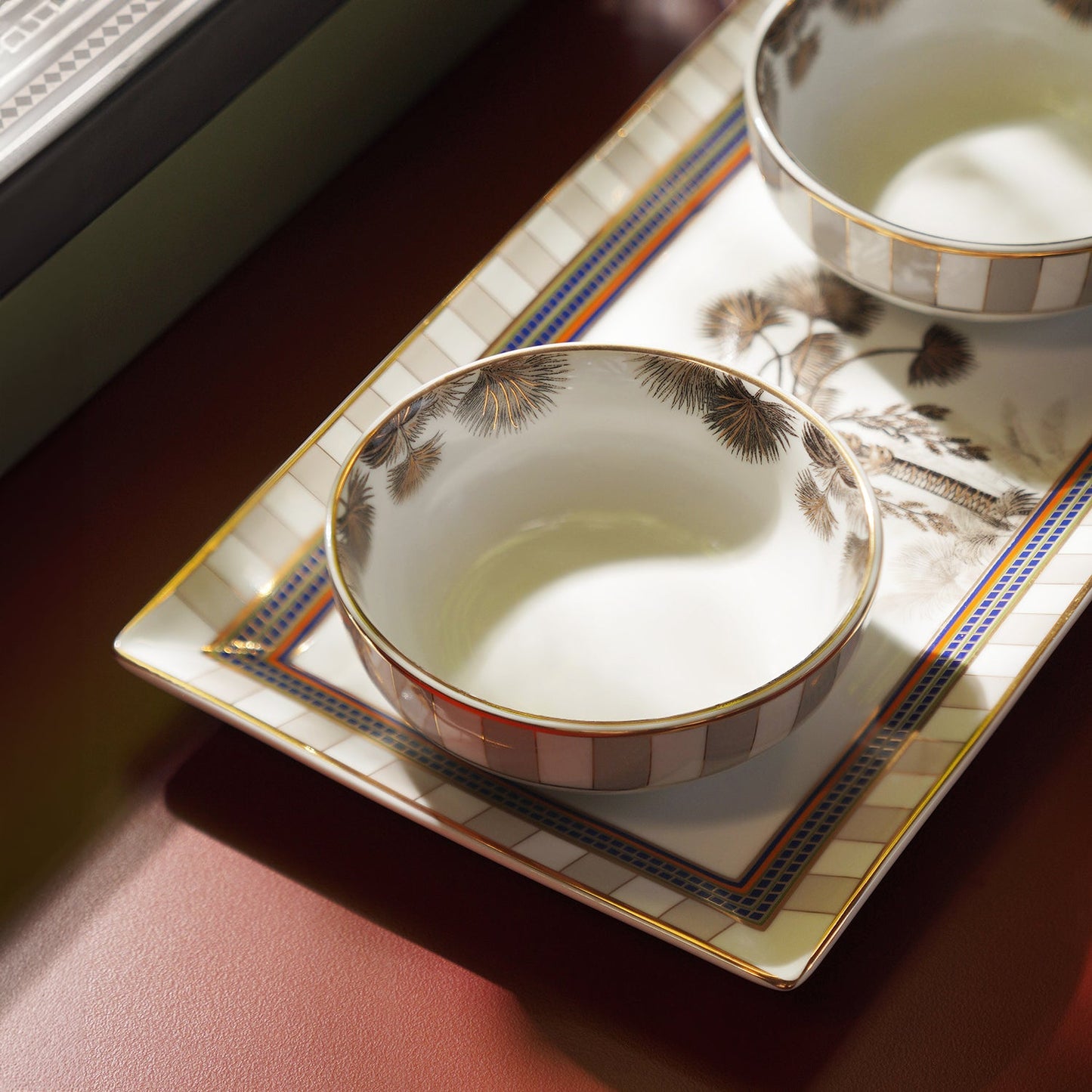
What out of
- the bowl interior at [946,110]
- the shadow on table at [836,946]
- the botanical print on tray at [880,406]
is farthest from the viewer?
the bowl interior at [946,110]

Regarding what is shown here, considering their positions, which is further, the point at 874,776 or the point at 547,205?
the point at 547,205

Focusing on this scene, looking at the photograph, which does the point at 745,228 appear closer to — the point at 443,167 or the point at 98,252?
the point at 443,167

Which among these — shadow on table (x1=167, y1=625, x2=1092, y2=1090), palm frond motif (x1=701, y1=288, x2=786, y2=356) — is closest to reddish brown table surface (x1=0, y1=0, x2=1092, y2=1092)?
shadow on table (x1=167, y1=625, x2=1092, y2=1090)

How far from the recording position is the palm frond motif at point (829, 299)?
0.69 m

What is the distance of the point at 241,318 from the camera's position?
30.4 inches

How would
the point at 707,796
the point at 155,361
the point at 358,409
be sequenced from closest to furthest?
the point at 707,796 → the point at 358,409 → the point at 155,361

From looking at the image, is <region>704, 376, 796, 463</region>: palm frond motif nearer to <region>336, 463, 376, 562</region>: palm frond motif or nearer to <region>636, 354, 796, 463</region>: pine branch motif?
<region>636, 354, 796, 463</region>: pine branch motif

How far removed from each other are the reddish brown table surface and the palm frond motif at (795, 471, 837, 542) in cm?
12

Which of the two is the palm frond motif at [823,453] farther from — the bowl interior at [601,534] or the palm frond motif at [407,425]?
the palm frond motif at [407,425]

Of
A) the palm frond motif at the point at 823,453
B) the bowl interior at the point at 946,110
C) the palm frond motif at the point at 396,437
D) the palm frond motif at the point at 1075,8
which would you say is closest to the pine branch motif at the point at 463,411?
the palm frond motif at the point at 396,437

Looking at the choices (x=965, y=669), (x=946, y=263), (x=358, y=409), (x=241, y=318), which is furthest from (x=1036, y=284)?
(x=241, y=318)

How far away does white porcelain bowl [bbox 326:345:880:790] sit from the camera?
21.2 inches

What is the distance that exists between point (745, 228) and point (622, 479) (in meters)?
0.20

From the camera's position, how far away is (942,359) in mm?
670
